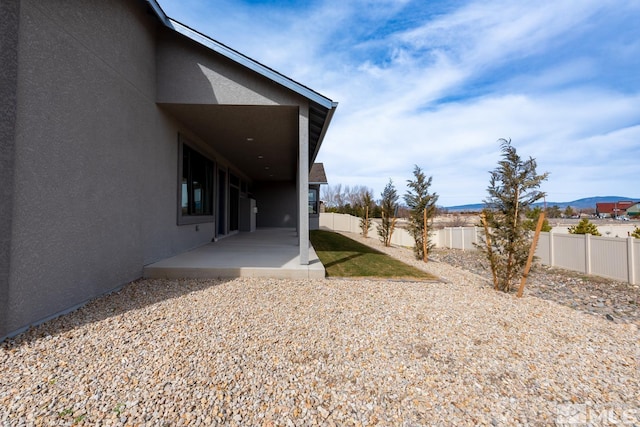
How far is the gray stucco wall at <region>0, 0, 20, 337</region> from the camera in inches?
106

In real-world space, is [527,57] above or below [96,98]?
→ above

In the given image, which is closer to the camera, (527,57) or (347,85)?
(527,57)

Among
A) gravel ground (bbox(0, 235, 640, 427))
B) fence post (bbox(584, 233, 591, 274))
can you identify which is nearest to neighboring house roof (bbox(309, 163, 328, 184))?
fence post (bbox(584, 233, 591, 274))

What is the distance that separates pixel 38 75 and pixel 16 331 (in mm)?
2751

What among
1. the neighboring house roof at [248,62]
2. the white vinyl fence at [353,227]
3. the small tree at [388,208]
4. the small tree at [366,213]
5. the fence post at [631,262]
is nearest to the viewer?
the neighboring house roof at [248,62]

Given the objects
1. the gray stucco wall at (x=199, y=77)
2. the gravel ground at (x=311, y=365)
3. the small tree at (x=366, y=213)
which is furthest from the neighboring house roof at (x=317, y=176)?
the gravel ground at (x=311, y=365)

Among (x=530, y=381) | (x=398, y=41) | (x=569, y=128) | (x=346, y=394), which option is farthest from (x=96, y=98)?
(x=569, y=128)

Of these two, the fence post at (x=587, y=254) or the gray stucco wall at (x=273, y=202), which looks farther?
the gray stucco wall at (x=273, y=202)

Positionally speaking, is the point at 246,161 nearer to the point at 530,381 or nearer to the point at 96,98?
the point at 96,98

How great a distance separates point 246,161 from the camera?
11.7 m

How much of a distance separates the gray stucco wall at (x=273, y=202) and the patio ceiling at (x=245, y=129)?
21.6ft

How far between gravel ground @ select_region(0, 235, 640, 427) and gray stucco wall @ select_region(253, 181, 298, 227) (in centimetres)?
1456

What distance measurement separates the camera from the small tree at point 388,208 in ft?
41.6

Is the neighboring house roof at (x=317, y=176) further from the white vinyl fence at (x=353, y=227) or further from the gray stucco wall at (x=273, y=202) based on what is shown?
the white vinyl fence at (x=353, y=227)
